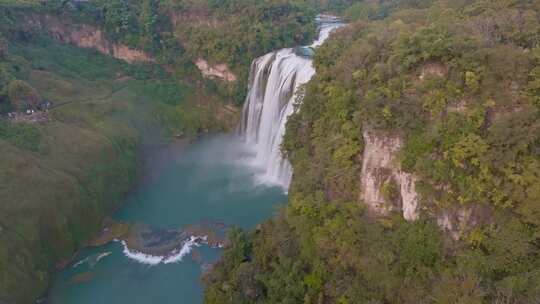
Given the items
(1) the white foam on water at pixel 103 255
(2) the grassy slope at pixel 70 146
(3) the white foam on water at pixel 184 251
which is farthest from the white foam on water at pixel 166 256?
(2) the grassy slope at pixel 70 146

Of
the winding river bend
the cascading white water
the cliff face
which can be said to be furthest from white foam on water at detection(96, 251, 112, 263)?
the cliff face

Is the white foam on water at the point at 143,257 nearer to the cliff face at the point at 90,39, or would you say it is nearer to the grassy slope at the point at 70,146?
the grassy slope at the point at 70,146

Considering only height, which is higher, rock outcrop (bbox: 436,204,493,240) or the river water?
rock outcrop (bbox: 436,204,493,240)

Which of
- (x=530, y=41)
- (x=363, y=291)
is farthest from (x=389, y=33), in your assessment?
(x=363, y=291)

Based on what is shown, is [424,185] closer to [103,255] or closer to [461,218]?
[461,218]

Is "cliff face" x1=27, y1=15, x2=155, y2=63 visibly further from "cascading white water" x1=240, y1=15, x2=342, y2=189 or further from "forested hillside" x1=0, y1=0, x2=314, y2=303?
"cascading white water" x1=240, y1=15, x2=342, y2=189

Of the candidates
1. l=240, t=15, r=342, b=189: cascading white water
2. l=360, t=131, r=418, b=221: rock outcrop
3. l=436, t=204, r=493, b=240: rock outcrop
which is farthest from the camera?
l=240, t=15, r=342, b=189: cascading white water

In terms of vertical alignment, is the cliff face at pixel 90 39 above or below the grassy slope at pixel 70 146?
above

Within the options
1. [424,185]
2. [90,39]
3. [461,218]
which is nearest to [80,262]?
[424,185]
